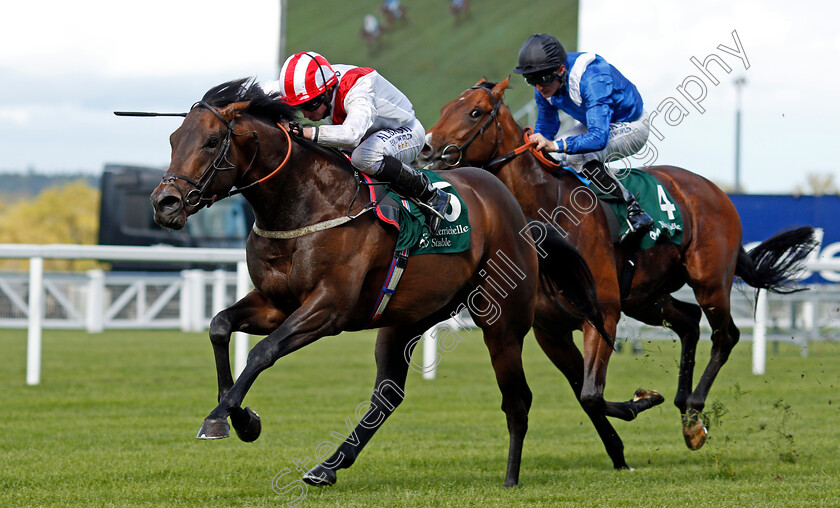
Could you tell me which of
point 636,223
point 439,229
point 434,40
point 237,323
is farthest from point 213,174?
point 434,40

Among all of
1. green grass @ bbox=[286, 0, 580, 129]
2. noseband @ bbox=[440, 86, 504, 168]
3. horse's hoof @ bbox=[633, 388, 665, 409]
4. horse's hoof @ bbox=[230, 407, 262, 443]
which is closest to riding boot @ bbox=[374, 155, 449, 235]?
noseband @ bbox=[440, 86, 504, 168]

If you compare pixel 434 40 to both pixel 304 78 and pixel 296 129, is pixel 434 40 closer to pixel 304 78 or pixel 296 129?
pixel 304 78

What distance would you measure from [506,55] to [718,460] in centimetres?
1395

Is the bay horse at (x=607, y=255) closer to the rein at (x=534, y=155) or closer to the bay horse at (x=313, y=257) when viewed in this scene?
the rein at (x=534, y=155)

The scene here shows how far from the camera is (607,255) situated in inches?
212

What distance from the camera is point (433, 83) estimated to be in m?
18.1

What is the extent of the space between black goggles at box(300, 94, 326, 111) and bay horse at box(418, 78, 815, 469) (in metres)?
1.22

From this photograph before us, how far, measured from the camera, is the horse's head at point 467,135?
544 cm

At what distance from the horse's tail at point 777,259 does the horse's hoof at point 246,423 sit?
3867 millimetres

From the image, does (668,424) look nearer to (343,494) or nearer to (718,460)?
(718,460)

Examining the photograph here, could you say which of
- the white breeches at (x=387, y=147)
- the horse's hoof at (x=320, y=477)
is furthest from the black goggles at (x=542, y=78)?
the horse's hoof at (x=320, y=477)

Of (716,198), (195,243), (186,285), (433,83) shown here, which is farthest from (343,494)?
(195,243)

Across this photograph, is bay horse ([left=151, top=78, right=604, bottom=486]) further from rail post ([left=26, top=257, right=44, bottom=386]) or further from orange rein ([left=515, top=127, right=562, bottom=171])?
rail post ([left=26, top=257, right=44, bottom=386])

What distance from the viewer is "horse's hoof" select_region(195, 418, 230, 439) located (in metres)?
3.53
